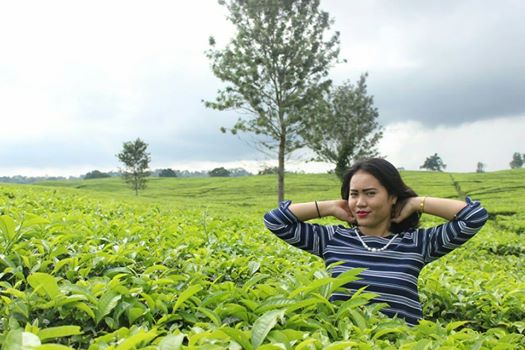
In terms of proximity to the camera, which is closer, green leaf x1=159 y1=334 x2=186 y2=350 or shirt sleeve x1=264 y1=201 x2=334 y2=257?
green leaf x1=159 y1=334 x2=186 y2=350

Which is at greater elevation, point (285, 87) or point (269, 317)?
point (285, 87)

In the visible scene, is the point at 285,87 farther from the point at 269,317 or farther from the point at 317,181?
the point at 317,181

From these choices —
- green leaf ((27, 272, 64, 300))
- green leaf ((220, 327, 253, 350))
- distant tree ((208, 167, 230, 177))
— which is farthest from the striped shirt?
distant tree ((208, 167, 230, 177))

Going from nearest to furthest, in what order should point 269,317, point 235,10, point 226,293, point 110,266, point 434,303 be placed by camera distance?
1. point 269,317
2. point 226,293
3. point 110,266
4. point 434,303
5. point 235,10

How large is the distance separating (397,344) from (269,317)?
1.89 ft

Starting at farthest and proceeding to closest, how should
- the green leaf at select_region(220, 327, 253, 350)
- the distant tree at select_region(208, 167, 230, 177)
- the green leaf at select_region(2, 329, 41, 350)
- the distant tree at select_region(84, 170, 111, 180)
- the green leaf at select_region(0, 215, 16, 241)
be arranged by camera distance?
1. the distant tree at select_region(84, 170, 111, 180)
2. the distant tree at select_region(208, 167, 230, 177)
3. the green leaf at select_region(0, 215, 16, 241)
4. the green leaf at select_region(220, 327, 253, 350)
5. the green leaf at select_region(2, 329, 41, 350)

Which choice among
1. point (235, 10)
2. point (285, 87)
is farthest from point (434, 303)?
point (235, 10)

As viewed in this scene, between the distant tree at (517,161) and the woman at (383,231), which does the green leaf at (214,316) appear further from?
the distant tree at (517,161)

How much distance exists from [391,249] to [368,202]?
1.04 ft

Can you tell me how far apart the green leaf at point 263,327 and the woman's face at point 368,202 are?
1.42 meters

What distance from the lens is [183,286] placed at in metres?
2.22

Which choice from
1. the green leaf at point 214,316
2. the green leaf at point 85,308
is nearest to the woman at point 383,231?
the green leaf at point 214,316

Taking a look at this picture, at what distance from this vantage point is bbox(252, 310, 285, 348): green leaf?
4.85ft

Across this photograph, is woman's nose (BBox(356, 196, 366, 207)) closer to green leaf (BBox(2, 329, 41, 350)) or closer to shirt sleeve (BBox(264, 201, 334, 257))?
shirt sleeve (BBox(264, 201, 334, 257))
